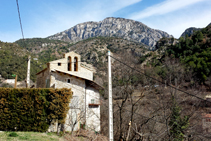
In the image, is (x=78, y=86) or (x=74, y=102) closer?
(x=74, y=102)

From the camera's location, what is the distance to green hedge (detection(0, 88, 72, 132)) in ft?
48.0

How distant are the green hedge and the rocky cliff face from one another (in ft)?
432

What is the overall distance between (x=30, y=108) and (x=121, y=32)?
498 feet

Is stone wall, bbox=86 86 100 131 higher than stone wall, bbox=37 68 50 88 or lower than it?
lower

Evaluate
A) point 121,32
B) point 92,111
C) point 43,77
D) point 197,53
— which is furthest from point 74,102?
point 121,32

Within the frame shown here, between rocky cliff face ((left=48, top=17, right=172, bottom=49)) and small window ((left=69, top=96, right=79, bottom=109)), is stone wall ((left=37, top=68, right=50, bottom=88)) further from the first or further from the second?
rocky cliff face ((left=48, top=17, right=172, bottom=49))

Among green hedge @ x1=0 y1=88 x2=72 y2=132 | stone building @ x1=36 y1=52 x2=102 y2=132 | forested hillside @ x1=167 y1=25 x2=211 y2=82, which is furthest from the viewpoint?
forested hillside @ x1=167 y1=25 x2=211 y2=82

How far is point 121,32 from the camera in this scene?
6329 inches

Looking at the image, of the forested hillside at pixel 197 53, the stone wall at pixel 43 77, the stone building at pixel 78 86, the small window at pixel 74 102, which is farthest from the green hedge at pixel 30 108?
the forested hillside at pixel 197 53

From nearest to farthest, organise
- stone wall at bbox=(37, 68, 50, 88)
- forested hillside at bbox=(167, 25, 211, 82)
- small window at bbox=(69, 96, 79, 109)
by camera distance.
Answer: small window at bbox=(69, 96, 79, 109), stone wall at bbox=(37, 68, 50, 88), forested hillside at bbox=(167, 25, 211, 82)

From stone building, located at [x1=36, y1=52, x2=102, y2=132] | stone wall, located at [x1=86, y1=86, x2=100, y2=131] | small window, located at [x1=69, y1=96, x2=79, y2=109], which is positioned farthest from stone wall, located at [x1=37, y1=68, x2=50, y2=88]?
stone wall, located at [x1=86, y1=86, x2=100, y2=131]

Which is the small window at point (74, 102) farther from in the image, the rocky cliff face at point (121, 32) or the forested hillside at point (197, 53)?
the rocky cliff face at point (121, 32)

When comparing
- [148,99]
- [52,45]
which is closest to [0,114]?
[148,99]

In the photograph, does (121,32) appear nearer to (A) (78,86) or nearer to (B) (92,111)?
(A) (78,86)
